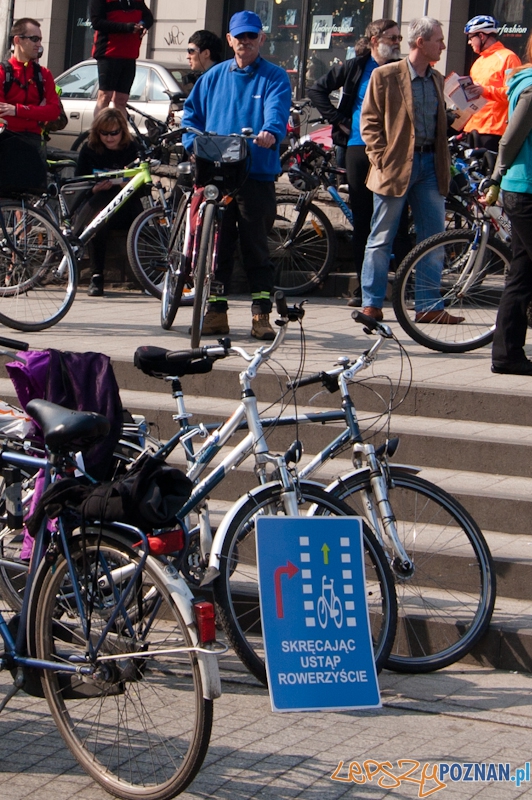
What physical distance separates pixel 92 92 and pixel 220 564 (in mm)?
13472

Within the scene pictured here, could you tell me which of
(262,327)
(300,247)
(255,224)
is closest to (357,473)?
(262,327)

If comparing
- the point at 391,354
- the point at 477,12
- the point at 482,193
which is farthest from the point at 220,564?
the point at 477,12

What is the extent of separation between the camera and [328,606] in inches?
157

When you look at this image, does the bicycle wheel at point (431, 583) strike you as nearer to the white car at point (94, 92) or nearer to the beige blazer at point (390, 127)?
the beige blazer at point (390, 127)

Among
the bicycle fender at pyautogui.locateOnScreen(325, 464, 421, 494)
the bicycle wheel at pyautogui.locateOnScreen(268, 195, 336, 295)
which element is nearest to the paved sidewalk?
the bicycle wheel at pyautogui.locateOnScreen(268, 195, 336, 295)

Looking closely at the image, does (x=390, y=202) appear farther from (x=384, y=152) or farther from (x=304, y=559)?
(x=304, y=559)

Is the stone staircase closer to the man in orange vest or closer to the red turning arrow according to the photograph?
the red turning arrow

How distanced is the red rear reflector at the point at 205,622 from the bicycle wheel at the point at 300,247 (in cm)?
697

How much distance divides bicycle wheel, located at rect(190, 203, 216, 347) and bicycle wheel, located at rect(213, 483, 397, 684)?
10.4ft

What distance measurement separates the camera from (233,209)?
7918mm

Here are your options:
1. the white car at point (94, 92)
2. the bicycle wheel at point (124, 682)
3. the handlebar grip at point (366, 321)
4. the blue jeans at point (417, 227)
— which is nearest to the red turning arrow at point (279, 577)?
the bicycle wheel at point (124, 682)

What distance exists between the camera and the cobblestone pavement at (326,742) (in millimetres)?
3686

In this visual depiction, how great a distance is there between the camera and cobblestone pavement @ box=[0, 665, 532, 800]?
145 inches

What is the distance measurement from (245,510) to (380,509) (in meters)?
0.64
